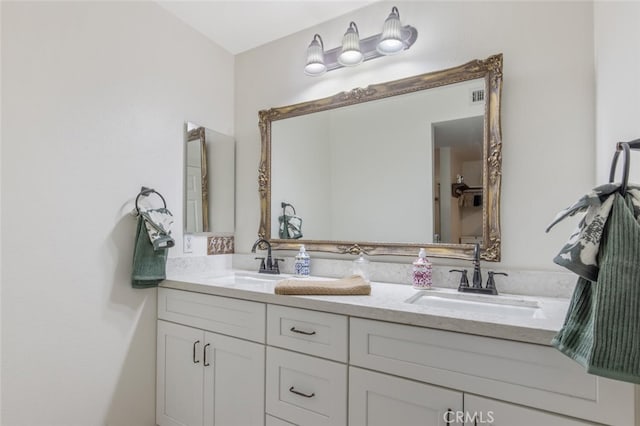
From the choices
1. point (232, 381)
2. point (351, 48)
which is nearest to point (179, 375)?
point (232, 381)

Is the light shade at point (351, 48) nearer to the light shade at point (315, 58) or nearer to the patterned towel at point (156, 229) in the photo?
the light shade at point (315, 58)

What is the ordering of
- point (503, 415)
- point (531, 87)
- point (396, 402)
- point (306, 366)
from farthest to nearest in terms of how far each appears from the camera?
point (531, 87), point (306, 366), point (396, 402), point (503, 415)

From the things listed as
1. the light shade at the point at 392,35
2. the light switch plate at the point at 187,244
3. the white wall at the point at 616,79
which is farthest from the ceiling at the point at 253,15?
the light switch plate at the point at 187,244

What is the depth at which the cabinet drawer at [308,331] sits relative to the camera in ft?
4.13

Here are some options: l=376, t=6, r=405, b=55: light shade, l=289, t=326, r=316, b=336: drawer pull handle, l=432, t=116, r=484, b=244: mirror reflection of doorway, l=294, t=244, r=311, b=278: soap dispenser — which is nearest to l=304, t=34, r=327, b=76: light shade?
l=376, t=6, r=405, b=55: light shade

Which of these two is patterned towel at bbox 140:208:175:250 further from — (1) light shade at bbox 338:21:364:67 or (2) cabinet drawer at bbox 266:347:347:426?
(1) light shade at bbox 338:21:364:67

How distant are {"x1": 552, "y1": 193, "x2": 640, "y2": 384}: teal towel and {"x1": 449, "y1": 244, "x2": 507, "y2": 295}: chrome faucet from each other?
0.69m

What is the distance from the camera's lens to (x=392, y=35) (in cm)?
167

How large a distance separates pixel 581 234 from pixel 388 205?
1.03 metres

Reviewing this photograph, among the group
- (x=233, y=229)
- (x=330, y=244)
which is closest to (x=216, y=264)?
(x=233, y=229)

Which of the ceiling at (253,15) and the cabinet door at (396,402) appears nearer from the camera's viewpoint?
the cabinet door at (396,402)

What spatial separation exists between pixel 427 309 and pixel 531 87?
3.60 feet

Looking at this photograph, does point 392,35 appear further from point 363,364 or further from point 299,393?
A: point 299,393

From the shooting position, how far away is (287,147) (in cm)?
219
